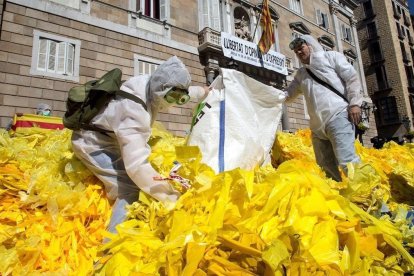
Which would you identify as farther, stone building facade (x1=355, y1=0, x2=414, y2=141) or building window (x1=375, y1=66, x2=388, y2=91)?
building window (x1=375, y1=66, x2=388, y2=91)

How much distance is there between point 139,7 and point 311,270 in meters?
11.4

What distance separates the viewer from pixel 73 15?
8961 millimetres

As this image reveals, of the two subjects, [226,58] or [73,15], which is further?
[226,58]

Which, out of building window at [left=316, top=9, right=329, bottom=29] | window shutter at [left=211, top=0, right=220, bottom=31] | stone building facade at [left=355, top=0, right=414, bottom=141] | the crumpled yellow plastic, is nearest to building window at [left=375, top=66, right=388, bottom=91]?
stone building facade at [left=355, top=0, right=414, bottom=141]

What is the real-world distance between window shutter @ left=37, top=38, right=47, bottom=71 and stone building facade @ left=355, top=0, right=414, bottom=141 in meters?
29.5

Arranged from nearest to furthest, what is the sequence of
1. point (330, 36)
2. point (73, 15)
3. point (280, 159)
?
1. point (280, 159)
2. point (73, 15)
3. point (330, 36)

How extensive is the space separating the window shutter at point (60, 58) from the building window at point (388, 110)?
100.0ft

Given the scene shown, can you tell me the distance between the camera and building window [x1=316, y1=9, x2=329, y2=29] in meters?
19.2

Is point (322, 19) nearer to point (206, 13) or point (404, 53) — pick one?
point (206, 13)

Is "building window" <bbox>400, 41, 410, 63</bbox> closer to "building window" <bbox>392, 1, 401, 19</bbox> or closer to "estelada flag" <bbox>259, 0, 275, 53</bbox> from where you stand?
"building window" <bbox>392, 1, 401, 19</bbox>

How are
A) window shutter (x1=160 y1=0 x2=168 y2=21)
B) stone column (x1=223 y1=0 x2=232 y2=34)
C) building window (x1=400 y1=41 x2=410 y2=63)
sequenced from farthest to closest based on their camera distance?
1. building window (x1=400 y1=41 x2=410 y2=63)
2. stone column (x1=223 y1=0 x2=232 y2=34)
3. window shutter (x1=160 y1=0 x2=168 y2=21)

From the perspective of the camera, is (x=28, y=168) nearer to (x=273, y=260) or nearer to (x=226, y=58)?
(x=273, y=260)

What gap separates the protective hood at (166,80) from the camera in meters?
1.68

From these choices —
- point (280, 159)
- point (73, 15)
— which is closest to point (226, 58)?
point (73, 15)
